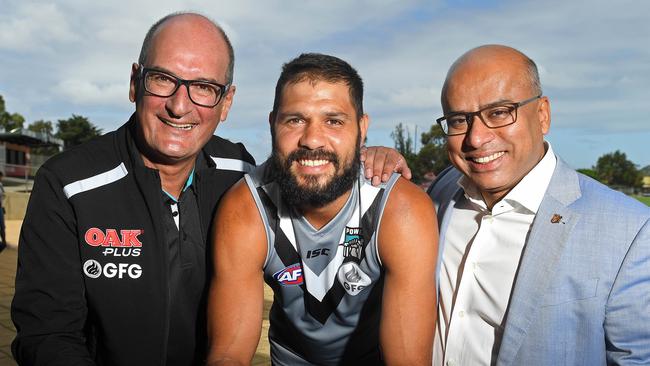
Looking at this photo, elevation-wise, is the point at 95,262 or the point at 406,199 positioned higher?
the point at 406,199

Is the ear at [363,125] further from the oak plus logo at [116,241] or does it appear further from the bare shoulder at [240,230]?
the oak plus logo at [116,241]

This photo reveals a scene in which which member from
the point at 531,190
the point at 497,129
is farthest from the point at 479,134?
the point at 531,190

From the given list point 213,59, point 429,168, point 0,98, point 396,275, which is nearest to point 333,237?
point 396,275

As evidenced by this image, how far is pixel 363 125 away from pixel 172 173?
106cm

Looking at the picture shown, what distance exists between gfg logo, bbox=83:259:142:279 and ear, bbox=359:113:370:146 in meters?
1.31

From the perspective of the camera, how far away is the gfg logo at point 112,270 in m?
2.71

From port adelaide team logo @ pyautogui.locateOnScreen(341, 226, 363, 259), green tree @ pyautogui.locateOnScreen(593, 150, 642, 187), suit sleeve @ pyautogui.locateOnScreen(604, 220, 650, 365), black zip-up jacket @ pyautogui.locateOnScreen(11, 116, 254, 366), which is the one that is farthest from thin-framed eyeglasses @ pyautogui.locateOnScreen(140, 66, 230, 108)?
green tree @ pyautogui.locateOnScreen(593, 150, 642, 187)

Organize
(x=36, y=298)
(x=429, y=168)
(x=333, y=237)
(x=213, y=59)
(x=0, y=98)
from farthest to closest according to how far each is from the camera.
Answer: (x=0, y=98), (x=429, y=168), (x=213, y=59), (x=333, y=237), (x=36, y=298)

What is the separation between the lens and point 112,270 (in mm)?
2729

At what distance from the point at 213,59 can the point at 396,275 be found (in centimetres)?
148

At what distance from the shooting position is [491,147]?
9.32 ft

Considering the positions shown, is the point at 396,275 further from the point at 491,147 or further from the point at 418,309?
the point at 491,147

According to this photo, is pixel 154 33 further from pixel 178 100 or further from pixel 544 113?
pixel 544 113

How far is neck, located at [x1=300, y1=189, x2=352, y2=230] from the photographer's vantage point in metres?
2.82
